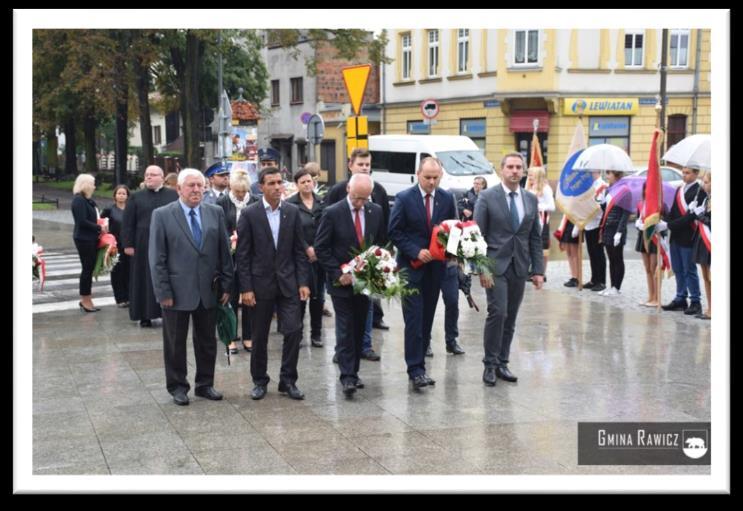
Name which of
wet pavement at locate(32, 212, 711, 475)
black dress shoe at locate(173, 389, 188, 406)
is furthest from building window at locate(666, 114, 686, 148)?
black dress shoe at locate(173, 389, 188, 406)

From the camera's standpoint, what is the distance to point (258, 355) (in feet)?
26.0

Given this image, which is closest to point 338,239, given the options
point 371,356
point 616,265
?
point 371,356

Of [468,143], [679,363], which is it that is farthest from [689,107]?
[679,363]

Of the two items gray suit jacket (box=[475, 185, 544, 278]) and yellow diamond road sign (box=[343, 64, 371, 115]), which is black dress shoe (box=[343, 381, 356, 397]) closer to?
gray suit jacket (box=[475, 185, 544, 278])

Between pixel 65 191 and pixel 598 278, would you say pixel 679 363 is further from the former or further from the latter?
pixel 65 191

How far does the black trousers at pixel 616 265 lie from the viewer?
44.3 ft

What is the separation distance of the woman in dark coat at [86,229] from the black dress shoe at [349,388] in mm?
5724

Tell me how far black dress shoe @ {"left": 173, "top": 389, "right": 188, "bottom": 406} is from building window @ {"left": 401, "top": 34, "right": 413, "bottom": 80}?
28910mm

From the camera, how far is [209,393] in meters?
7.84

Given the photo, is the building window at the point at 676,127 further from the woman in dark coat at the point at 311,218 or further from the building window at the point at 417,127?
the woman in dark coat at the point at 311,218

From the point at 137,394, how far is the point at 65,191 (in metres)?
41.0

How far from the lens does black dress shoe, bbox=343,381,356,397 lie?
25.5 feet

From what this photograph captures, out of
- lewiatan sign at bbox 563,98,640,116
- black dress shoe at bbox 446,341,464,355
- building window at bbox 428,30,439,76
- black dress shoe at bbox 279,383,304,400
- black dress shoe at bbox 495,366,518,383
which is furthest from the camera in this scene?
building window at bbox 428,30,439,76
